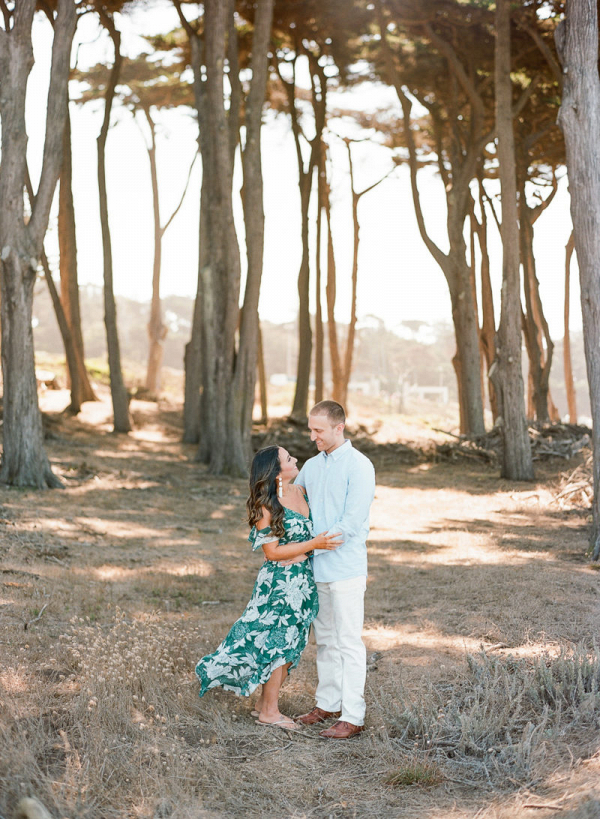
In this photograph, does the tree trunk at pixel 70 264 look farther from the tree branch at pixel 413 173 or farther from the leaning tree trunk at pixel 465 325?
the leaning tree trunk at pixel 465 325

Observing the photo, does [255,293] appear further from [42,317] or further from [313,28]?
[42,317]

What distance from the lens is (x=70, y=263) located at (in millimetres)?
18719

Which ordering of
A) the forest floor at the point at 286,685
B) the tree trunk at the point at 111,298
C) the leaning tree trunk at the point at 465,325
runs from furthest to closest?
the tree trunk at the point at 111,298 < the leaning tree trunk at the point at 465,325 < the forest floor at the point at 286,685

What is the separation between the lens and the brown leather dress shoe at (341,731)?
409cm

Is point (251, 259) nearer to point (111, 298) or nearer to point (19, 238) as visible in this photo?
point (19, 238)

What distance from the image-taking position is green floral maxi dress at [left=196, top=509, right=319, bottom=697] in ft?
13.7

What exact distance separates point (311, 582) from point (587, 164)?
5456 millimetres

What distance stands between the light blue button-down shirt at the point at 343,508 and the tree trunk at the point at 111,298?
46.1 feet

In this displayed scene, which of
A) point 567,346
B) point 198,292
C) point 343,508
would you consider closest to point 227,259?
point 198,292

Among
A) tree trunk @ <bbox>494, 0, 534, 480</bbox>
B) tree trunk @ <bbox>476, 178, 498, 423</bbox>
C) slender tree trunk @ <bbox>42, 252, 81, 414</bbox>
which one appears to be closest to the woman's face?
tree trunk @ <bbox>494, 0, 534, 480</bbox>

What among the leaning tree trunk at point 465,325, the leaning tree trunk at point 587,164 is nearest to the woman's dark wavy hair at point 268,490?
the leaning tree trunk at point 587,164

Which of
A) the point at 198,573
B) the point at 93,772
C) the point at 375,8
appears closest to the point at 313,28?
the point at 375,8

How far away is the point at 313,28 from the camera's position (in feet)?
60.3

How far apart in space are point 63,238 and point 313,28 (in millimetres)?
7324
